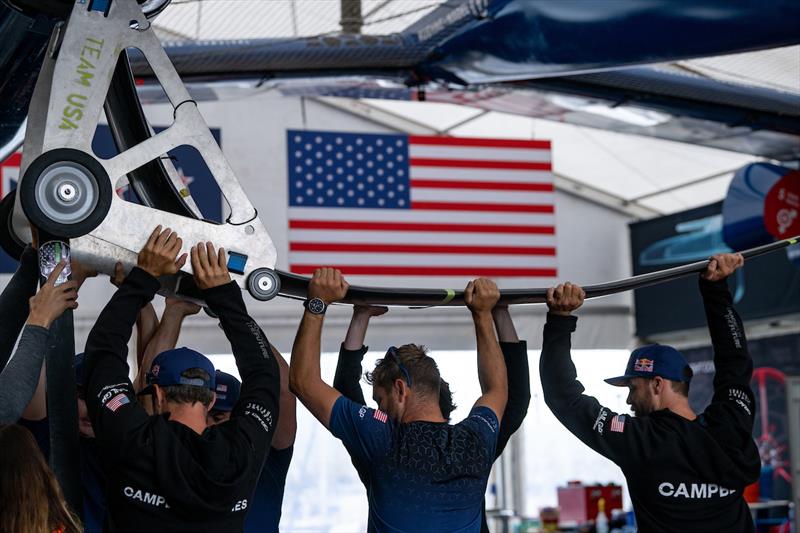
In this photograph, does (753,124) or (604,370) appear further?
(604,370)

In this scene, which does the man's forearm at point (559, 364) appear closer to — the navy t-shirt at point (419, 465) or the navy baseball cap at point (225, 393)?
the navy t-shirt at point (419, 465)

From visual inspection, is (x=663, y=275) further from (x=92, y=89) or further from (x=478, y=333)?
(x=92, y=89)

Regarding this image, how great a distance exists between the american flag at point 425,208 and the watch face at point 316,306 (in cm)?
511

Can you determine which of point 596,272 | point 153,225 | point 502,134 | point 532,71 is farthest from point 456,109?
point 153,225

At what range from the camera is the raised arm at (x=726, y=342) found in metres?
2.87

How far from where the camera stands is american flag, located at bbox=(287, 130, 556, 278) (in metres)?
7.56

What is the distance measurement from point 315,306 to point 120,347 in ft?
A: 1.71

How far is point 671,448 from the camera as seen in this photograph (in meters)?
2.74

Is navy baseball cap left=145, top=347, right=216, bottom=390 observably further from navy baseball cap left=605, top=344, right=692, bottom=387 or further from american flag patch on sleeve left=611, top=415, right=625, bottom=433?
navy baseball cap left=605, top=344, right=692, bottom=387

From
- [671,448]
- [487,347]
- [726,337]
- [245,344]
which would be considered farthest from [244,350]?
[726,337]

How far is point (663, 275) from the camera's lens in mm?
2859

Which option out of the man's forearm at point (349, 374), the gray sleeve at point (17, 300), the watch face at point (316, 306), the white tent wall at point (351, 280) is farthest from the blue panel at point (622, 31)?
the white tent wall at point (351, 280)

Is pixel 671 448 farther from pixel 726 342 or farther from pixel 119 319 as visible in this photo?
pixel 119 319

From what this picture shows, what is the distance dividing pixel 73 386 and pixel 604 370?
8669 millimetres
